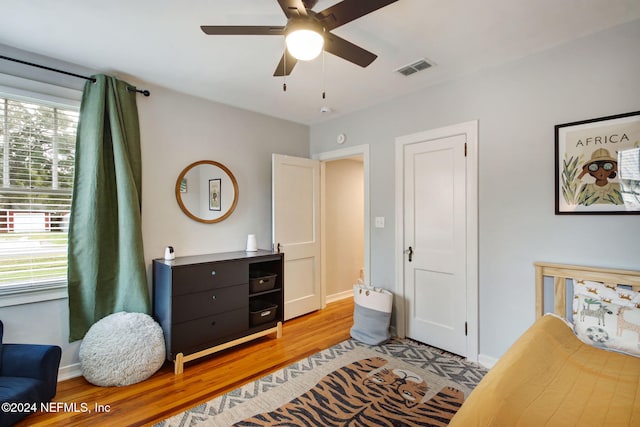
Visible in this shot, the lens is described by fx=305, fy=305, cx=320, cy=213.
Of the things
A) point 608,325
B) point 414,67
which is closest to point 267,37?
point 414,67

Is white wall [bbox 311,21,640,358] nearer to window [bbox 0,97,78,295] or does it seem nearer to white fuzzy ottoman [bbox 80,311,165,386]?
white fuzzy ottoman [bbox 80,311,165,386]

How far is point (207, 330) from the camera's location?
2.75 meters

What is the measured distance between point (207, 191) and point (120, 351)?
1.64 metres

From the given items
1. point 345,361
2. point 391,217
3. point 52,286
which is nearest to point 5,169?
point 52,286

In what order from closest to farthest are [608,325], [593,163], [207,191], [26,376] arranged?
[608,325] < [26,376] < [593,163] < [207,191]

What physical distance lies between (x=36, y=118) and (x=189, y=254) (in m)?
1.65

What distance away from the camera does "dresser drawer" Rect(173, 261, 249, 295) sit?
258 cm

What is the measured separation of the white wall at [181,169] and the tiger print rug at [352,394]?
53.7 inches

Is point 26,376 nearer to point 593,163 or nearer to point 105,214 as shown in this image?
point 105,214

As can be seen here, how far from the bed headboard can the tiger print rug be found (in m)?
0.80

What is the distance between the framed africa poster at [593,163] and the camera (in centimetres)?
196

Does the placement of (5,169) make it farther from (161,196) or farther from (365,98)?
(365,98)

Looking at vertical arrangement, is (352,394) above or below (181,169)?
below

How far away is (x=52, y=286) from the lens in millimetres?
2422
